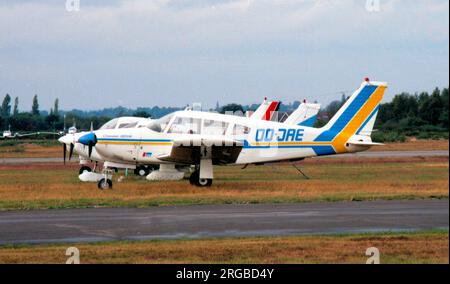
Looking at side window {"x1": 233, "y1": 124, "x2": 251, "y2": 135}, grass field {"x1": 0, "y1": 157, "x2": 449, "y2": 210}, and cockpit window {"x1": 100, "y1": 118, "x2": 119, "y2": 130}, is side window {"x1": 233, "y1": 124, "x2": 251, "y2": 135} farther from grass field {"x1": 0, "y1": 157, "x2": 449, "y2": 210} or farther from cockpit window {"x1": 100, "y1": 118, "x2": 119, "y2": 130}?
cockpit window {"x1": 100, "y1": 118, "x2": 119, "y2": 130}

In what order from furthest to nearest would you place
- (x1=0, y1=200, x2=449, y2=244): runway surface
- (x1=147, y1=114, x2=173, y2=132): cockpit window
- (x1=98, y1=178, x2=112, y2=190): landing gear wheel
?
(x1=147, y1=114, x2=173, y2=132): cockpit window
(x1=98, y1=178, x2=112, y2=190): landing gear wheel
(x1=0, y1=200, x2=449, y2=244): runway surface

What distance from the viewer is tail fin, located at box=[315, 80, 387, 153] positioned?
29.7m

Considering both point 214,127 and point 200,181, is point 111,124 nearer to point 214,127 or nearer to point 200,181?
point 214,127

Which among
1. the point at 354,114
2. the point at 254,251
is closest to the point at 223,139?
the point at 354,114

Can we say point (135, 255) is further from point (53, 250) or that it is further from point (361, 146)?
point (361, 146)

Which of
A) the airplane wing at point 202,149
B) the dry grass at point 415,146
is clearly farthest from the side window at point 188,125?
Result: the dry grass at point 415,146

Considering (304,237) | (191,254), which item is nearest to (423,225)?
(304,237)

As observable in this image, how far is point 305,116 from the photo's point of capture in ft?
117

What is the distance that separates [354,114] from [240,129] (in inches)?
164

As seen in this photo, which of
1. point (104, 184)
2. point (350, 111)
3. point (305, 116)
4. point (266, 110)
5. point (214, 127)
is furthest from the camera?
point (266, 110)

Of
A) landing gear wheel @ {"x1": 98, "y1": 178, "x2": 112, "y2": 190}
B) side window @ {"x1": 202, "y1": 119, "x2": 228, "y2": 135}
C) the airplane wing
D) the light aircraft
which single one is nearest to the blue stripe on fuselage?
the airplane wing

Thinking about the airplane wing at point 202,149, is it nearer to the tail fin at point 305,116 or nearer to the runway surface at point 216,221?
the runway surface at point 216,221

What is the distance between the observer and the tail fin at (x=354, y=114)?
29.7 meters

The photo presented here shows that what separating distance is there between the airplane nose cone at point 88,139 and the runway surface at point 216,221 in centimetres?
762
